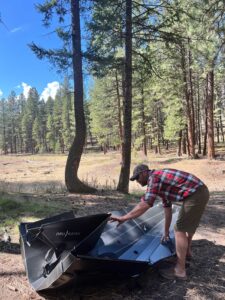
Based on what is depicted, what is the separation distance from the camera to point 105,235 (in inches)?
208

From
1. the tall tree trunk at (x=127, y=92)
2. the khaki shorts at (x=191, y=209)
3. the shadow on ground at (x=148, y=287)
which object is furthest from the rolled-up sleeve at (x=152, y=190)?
→ the tall tree trunk at (x=127, y=92)

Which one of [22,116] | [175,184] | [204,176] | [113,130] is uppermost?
[22,116]

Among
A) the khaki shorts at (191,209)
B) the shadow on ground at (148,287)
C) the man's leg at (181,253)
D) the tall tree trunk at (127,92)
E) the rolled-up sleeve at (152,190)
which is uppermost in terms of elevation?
the tall tree trunk at (127,92)

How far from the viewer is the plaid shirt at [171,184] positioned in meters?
4.54

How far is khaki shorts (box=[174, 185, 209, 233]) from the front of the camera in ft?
15.0

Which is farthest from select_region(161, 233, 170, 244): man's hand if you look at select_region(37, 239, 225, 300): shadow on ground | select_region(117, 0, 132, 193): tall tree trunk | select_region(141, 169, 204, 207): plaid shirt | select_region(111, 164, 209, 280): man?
select_region(117, 0, 132, 193): tall tree trunk

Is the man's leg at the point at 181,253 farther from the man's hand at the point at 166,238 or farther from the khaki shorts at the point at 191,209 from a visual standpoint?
the man's hand at the point at 166,238

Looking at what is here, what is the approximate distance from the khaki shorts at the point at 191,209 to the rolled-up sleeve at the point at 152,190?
1.36 feet

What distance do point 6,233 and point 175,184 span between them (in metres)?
3.15

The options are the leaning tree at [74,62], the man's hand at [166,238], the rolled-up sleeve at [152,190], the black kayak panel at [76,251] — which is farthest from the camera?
the leaning tree at [74,62]

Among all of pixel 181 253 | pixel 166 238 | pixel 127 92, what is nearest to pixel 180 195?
pixel 181 253

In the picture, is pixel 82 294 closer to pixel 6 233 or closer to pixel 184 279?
pixel 184 279

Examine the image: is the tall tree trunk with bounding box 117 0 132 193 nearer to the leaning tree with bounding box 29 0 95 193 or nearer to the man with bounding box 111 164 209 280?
the leaning tree with bounding box 29 0 95 193

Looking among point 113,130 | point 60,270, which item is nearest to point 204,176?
point 60,270
